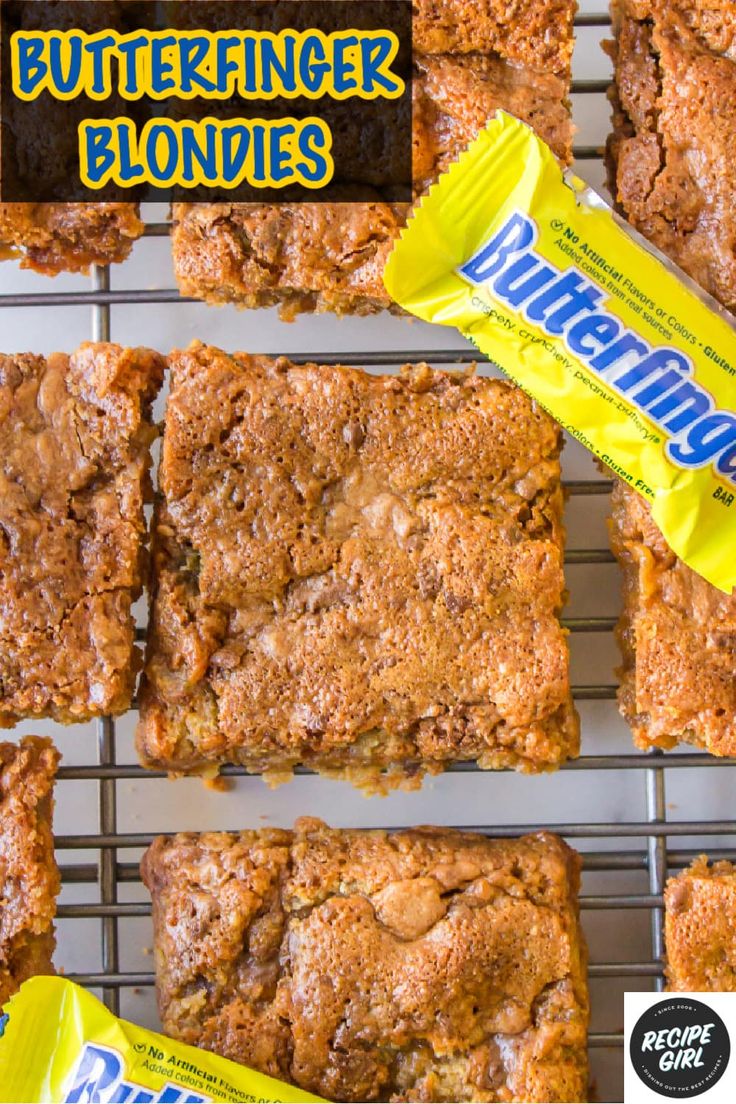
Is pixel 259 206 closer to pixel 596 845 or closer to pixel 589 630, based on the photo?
pixel 589 630

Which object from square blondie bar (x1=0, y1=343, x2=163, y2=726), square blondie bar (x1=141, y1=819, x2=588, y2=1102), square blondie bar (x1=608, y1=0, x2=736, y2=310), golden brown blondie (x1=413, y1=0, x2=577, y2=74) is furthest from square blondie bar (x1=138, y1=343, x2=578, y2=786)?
golden brown blondie (x1=413, y1=0, x2=577, y2=74)

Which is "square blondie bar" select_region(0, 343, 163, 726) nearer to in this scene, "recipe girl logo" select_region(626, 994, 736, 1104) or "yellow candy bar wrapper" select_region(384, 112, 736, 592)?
"yellow candy bar wrapper" select_region(384, 112, 736, 592)

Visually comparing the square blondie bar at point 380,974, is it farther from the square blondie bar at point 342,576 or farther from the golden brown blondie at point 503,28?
the golden brown blondie at point 503,28

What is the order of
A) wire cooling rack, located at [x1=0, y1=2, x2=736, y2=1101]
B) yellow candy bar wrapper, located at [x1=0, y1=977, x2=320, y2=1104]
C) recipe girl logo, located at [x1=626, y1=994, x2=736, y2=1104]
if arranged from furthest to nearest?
wire cooling rack, located at [x1=0, y1=2, x2=736, y2=1101]
recipe girl logo, located at [x1=626, y1=994, x2=736, y2=1104]
yellow candy bar wrapper, located at [x1=0, y1=977, x2=320, y2=1104]

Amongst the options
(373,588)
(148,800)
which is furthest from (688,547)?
(148,800)

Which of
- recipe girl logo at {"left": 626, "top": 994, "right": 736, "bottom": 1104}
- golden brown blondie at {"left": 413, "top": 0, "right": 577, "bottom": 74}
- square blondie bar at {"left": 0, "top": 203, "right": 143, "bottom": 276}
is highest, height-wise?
golden brown blondie at {"left": 413, "top": 0, "right": 577, "bottom": 74}

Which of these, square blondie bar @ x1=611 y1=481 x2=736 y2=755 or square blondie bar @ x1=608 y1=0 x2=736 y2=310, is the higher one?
square blondie bar @ x1=608 y1=0 x2=736 y2=310
